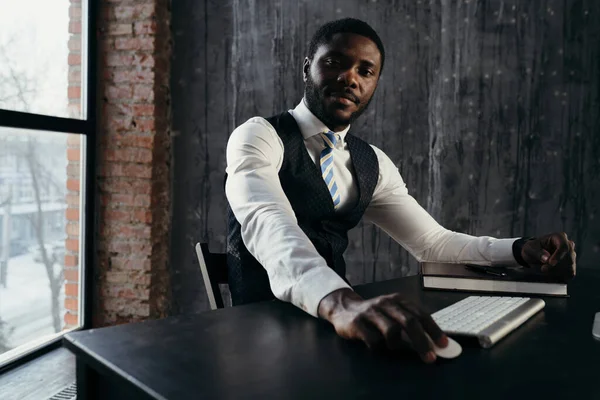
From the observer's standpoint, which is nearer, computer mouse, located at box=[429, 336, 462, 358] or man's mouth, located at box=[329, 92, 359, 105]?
computer mouse, located at box=[429, 336, 462, 358]

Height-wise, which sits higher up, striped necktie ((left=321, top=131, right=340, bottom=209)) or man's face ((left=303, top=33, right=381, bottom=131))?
man's face ((left=303, top=33, right=381, bottom=131))

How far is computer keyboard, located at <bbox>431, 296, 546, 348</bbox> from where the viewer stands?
82 centimetres

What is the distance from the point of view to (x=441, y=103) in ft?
8.36

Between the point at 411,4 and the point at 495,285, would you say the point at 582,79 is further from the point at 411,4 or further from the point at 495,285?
the point at 495,285

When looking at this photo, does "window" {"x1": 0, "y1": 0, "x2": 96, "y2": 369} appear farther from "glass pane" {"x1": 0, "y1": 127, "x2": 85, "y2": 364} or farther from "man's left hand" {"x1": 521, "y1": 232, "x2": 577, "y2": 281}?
"man's left hand" {"x1": 521, "y1": 232, "x2": 577, "y2": 281}

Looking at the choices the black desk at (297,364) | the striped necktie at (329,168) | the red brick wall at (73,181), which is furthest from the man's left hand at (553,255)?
the red brick wall at (73,181)

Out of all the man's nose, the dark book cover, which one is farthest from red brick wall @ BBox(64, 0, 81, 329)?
the dark book cover

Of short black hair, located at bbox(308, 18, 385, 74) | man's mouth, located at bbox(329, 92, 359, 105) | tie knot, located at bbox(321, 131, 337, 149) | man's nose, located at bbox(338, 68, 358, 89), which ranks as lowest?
tie knot, located at bbox(321, 131, 337, 149)

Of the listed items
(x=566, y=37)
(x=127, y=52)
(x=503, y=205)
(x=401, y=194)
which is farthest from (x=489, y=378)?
(x=127, y=52)

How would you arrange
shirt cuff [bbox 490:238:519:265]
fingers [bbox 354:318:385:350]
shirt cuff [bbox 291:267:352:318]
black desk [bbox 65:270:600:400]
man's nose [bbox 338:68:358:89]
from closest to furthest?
black desk [bbox 65:270:600:400] → fingers [bbox 354:318:385:350] → shirt cuff [bbox 291:267:352:318] → shirt cuff [bbox 490:238:519:265] → man's nose [bbox 338:68:358:89]

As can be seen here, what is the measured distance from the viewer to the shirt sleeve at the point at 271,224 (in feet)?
3.15

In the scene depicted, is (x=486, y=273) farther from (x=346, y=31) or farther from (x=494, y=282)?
(x=346, y=31)

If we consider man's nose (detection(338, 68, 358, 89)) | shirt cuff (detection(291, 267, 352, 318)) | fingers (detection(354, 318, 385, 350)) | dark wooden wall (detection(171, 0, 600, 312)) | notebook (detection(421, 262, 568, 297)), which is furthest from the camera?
dark wooden wall (detection(171, 0, 600, 312))

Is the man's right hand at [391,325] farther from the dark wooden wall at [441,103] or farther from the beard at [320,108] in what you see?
the dark wooden wall at [441,103]
